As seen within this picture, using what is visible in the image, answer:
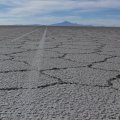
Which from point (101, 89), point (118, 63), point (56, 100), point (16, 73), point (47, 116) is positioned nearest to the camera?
point (47, 116)

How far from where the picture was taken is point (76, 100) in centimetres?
136

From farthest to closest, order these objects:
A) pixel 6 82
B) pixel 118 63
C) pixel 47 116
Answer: pixel 118 63
pixel 6 82
pixel 47 116

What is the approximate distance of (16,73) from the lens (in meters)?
2.00

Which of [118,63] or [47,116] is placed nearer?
[47,116]

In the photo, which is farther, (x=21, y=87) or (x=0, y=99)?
(x=21, y=87)

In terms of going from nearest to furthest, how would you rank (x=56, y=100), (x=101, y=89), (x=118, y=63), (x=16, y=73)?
1. (x=56, y=100)
2. (x=101, y=89)
3. (x=16, y=73)
4. (x=118, y=63)

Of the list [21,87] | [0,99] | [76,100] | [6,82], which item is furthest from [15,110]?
[6,82]

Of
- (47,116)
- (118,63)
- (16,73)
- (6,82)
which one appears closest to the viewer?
(47,116)

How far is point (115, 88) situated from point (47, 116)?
553 mm

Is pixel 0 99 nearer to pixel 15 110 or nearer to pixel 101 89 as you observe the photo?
pixel 15 110

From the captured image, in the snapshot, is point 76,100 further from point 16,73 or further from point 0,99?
point 16,73

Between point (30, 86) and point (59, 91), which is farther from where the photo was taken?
point (30, 86)

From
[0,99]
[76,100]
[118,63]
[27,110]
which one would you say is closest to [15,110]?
[27,110]

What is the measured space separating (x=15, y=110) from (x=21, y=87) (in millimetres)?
392
